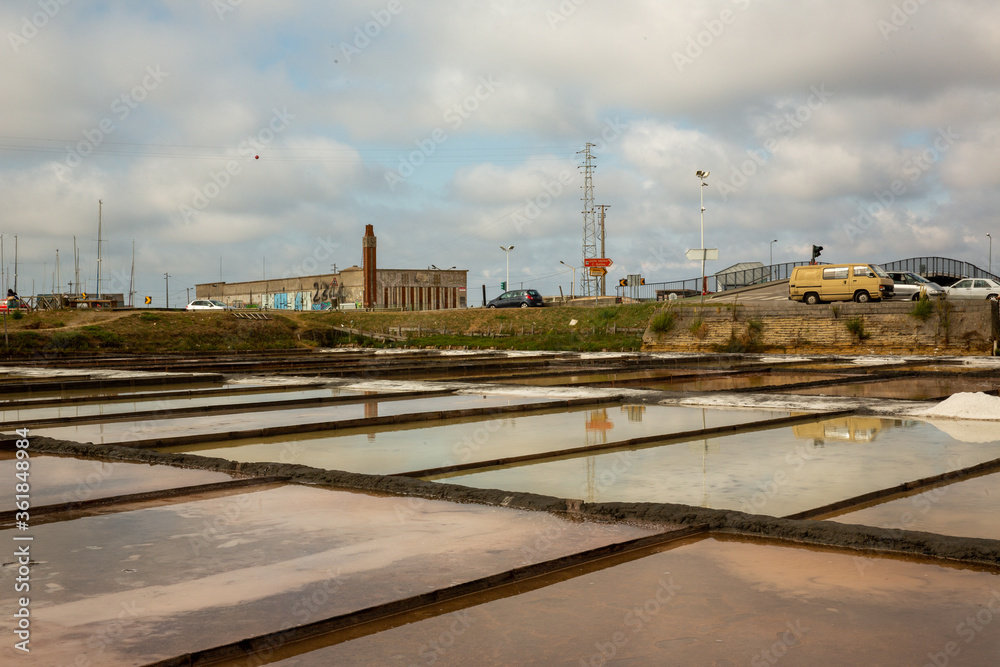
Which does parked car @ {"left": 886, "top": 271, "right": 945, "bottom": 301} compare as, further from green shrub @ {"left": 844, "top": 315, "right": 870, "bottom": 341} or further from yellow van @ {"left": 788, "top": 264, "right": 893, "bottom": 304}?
green shrub @ {"left": 844, "top": 315, "right": 870, "bottom": 341}

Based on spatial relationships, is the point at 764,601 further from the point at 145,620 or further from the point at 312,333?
the point at 312,333

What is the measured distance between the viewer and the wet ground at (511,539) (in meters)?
3.55

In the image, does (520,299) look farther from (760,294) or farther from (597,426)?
(597,426)

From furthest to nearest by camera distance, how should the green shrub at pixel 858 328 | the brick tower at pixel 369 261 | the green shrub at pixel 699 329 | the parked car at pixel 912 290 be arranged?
1. the brick tower at pixel 369 261
2. the green shrub at pixel 699 329
3. the parked car at pixel 912 290
4. the green shrub at pixel 858 328

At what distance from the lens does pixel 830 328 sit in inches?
1160

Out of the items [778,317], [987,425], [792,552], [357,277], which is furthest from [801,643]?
[357,277]

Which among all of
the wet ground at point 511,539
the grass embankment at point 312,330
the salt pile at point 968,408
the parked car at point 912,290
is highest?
the parked car at point 912,290

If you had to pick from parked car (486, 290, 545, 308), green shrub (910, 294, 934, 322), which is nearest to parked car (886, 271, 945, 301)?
green shrub (910, 294, 934, 322)

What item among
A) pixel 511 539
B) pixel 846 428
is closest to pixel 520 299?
pixel 846 428

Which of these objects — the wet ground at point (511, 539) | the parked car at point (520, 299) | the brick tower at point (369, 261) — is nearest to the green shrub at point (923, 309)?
the wet ground at point (511, 539)

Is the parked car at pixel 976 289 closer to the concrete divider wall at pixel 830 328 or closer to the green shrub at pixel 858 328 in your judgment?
the concrete divider wall at pixel 830 328

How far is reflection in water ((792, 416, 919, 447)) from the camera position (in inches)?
374

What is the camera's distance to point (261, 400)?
1466 cm

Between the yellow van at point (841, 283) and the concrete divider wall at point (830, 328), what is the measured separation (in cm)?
153
